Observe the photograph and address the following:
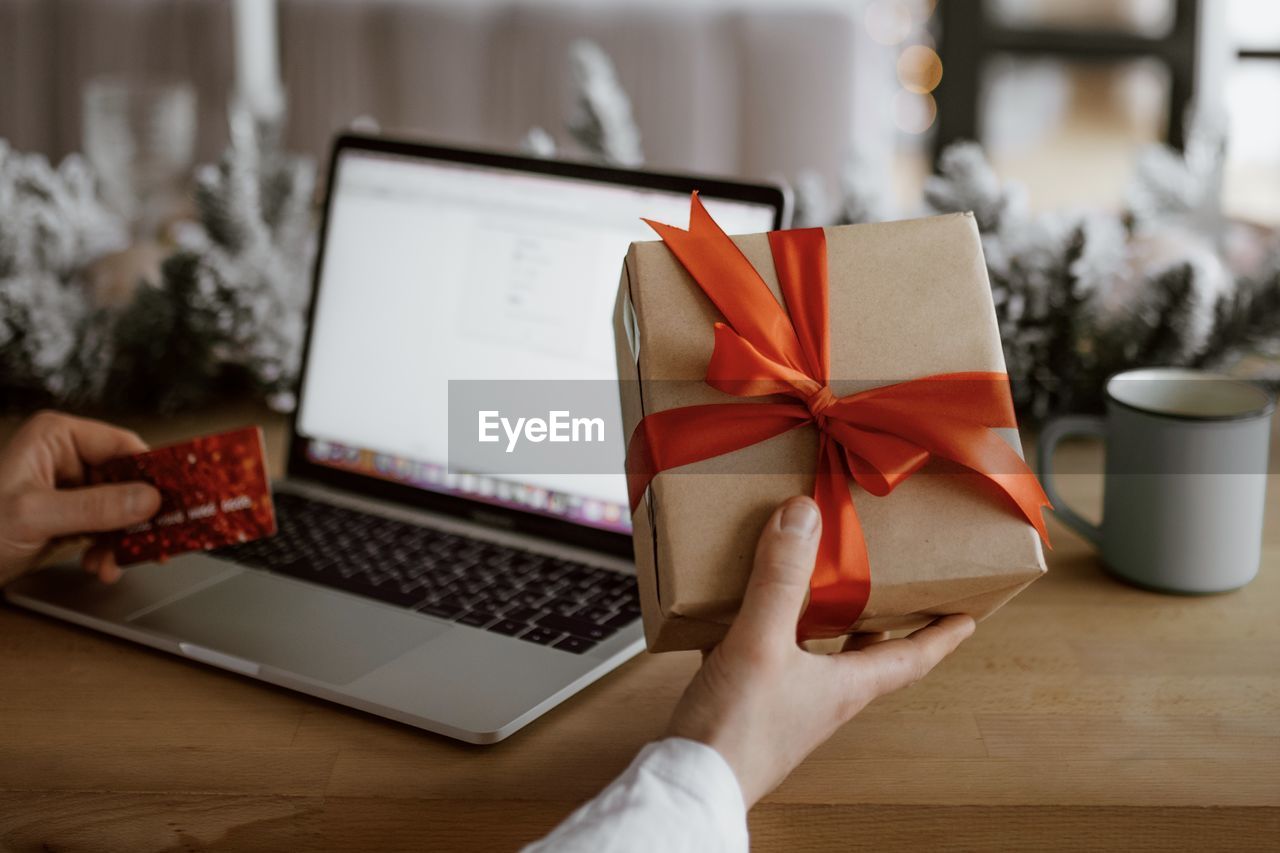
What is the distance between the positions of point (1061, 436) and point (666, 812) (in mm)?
446

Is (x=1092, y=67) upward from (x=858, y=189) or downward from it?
upward

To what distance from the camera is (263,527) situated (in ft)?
2.43

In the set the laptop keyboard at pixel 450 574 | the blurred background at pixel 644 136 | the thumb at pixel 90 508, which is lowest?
the laptop keyboard at pixel 450 574

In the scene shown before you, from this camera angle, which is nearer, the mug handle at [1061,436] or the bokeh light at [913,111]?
the mug handle at [1061,436]

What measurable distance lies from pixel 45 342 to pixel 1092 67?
275 centimetres

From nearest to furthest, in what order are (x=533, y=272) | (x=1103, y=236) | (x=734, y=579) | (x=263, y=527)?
(x=734, y=579) → (x=263, y=527) → (x=533, y=272) → (x=1103, y=236)

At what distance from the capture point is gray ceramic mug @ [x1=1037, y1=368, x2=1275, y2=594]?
726 millimetres

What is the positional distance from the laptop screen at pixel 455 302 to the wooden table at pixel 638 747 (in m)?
0.23

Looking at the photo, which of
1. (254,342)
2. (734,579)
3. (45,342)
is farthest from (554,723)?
(45,342)

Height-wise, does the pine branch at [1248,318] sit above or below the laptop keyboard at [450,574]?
above

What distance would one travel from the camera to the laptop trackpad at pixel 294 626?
68 cm

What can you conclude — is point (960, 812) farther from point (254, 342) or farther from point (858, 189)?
point (254, 342)

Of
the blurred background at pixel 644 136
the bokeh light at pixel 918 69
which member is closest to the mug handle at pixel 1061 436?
the blurred background at pixel 644 136

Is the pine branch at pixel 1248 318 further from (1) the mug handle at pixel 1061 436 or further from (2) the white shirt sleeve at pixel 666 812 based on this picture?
(2) the white shirt sleeve at pixel 666 812
